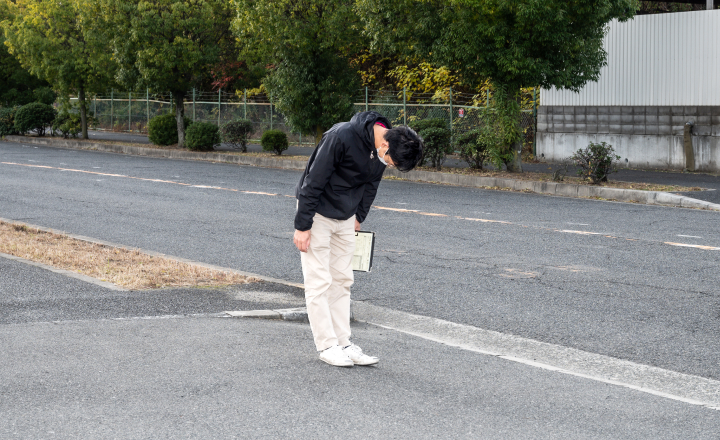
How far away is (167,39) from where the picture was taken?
86.6 ft

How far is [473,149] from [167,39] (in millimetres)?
11738

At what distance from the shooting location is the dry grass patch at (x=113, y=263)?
7406mm

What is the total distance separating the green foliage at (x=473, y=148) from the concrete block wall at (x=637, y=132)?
4.28 m

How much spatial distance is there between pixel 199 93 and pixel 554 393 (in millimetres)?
33356

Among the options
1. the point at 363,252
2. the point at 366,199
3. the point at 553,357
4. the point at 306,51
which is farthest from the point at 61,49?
the point at 553,357

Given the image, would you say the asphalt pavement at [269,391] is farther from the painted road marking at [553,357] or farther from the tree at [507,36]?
the tree at [507,36]

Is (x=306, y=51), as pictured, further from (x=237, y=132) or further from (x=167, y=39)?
(x=167, y=39)

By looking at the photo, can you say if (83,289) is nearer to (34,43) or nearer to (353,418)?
(353,418)

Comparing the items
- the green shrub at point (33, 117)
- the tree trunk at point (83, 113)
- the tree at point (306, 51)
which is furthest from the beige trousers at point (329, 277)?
the green shrub at point (33, 117)

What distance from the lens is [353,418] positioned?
4.27 meters

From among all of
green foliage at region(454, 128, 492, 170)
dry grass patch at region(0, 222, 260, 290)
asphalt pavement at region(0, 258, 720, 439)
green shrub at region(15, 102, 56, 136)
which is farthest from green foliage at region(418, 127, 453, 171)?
green shrub at region(15, 102, 56, 136)

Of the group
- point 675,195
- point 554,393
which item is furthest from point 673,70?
point 554,393

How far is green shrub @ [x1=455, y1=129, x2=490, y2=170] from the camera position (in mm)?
19188

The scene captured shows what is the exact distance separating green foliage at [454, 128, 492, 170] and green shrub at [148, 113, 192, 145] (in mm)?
12058
